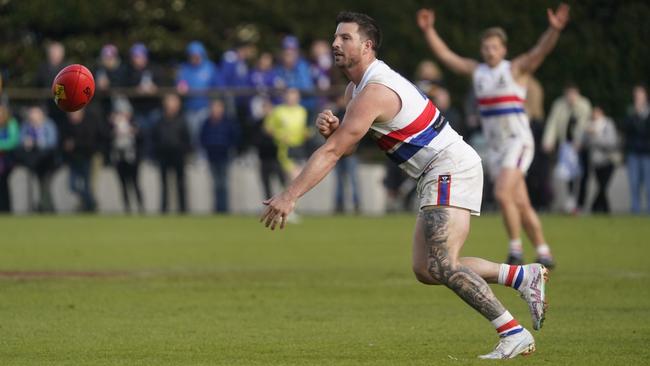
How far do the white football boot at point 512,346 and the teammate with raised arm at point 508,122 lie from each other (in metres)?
5.99

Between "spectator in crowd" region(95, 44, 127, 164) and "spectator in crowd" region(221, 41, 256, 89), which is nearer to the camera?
"spectator in crowd" region(95, 44, 127, 164)

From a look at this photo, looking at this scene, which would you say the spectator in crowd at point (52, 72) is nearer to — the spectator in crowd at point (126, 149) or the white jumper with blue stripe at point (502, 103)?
the spectator in crowd at point (126, 149)

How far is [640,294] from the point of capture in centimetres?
1288

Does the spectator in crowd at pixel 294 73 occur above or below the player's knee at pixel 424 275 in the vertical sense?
above

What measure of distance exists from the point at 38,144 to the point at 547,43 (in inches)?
579

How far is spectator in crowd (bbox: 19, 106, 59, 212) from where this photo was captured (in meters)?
27.1

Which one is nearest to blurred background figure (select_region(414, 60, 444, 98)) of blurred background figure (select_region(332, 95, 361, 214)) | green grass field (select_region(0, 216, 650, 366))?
blurred background figure (select_region(332, 95, 361, 214))

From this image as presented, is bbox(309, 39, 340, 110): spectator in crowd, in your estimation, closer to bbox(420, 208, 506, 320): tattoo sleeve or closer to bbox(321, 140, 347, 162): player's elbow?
bbox(420, 208, 506, 320): tattoo sleeve

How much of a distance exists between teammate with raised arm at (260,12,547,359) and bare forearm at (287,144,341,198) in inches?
5.6

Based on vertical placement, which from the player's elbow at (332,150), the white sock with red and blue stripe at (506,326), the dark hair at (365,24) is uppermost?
the dark hair at (365,24)

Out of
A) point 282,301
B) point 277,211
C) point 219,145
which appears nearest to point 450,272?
point 277,211

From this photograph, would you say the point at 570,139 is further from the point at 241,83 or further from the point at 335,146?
the point at 335,146

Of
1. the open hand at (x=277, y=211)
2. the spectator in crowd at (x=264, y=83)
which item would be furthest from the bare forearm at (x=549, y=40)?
the spectator in crowd at (x=264, y=83)

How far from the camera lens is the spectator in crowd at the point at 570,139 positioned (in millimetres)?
26359
